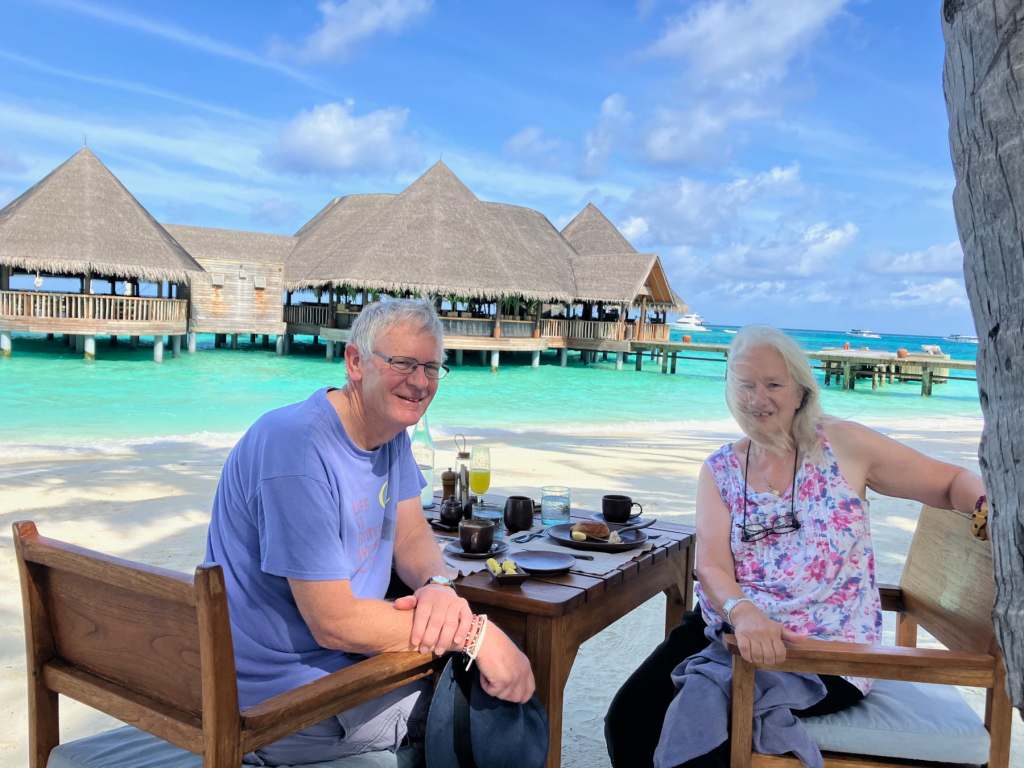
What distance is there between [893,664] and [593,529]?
1.03 m

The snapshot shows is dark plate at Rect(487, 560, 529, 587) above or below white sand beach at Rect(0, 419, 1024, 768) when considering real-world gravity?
above

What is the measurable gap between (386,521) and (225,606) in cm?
80

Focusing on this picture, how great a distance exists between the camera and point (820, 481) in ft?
8.24

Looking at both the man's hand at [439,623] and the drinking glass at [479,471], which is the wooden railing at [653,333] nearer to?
the drinking glass at [479,471]

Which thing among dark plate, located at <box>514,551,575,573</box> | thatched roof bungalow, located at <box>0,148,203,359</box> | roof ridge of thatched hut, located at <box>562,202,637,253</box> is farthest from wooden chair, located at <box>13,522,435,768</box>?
roof ridge of thatched hut, located at <box>562,202,637,253</box>

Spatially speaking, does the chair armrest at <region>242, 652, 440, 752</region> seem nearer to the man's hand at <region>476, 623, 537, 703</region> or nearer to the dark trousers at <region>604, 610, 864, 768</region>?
the man's hand at <region>476, 623, 537, 703</region>

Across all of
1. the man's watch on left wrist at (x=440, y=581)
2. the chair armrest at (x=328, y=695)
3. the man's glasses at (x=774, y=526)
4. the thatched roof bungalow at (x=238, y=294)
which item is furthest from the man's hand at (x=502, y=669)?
the thatched roof bungalow at (x=238, y=294)

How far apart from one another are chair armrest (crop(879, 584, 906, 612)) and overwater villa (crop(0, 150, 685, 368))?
24012 mm

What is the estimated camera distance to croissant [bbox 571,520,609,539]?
9.17 ft

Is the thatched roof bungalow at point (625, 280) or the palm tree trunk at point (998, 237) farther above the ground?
the thatched roof bungalow at point (625, 280)

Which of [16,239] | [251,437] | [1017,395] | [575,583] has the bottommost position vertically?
[575,583]

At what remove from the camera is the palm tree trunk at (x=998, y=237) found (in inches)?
26.8

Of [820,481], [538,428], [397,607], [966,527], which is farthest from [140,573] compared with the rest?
[538,428]

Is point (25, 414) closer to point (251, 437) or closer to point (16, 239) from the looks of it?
point (16, 239)
